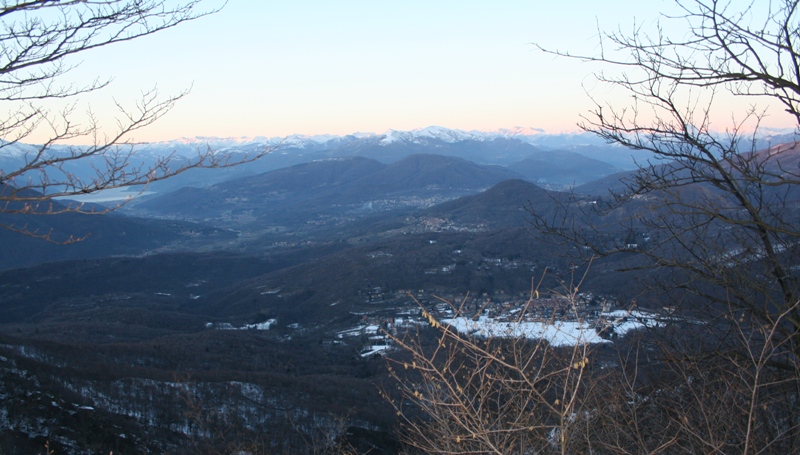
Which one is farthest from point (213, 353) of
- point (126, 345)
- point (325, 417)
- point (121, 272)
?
point (121, 272)

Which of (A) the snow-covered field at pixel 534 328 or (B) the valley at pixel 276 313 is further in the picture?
(B) the valley at pixel 276 313

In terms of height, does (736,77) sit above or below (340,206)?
above

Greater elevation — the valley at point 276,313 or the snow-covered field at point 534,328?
the snow-covered field at point 534,328

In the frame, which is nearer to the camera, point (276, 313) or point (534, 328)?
point (534, 328)

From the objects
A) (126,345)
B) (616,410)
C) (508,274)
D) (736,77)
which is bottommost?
(508,274)

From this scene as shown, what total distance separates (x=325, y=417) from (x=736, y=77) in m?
20.2

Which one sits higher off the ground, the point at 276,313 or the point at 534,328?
the point at 534,328

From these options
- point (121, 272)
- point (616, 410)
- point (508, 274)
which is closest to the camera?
point (616, 410)

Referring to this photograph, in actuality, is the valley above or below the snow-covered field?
below

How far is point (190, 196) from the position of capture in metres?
190

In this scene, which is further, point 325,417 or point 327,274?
point 327,274

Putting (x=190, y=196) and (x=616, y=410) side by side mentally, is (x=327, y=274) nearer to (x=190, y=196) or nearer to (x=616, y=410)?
(x=616, y=410)

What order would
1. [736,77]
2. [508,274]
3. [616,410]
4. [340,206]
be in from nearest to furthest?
[736,77] → [616,410] → [508,274] → [340,206]

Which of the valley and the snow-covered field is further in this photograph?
the valley
